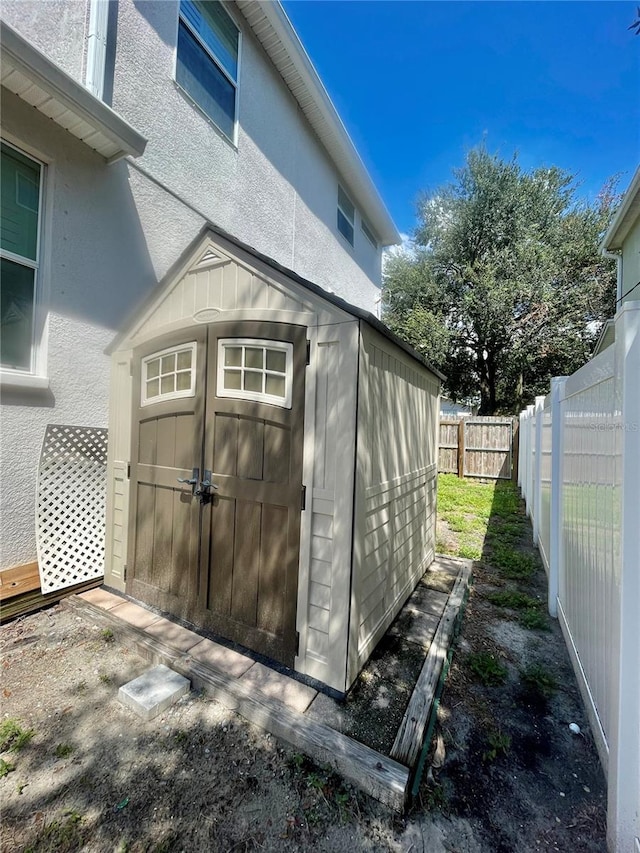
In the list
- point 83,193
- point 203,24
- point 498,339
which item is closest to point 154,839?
point 83,193

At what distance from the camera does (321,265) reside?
7.66 meters

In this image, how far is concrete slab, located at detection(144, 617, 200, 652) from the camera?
105 inches

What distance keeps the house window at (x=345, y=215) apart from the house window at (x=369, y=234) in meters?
0.68

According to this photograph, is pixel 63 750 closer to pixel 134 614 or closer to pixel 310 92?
pixel 134 614

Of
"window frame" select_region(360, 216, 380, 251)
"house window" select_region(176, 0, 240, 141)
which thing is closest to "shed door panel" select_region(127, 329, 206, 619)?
"house window" select_region(176, 0, 240, 141)

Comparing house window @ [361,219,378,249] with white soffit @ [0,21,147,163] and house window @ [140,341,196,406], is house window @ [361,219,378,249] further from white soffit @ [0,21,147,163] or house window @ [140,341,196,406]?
house window @ [140,341,196,406]

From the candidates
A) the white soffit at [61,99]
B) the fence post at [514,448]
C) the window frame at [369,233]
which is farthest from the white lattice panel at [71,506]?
the fence post at [514,448]

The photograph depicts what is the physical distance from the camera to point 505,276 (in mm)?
Answer: 13742

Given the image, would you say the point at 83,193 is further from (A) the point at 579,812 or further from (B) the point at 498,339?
(B) the point at 498,339

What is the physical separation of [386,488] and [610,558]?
4.44ft

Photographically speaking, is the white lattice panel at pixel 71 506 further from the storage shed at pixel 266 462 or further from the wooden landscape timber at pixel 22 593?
the storage shed at pixel 266 462

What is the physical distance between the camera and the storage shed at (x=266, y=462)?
2.29 m

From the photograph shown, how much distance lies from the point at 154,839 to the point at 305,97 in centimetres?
906

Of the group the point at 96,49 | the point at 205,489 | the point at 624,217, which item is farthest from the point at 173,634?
the point at 624,217
